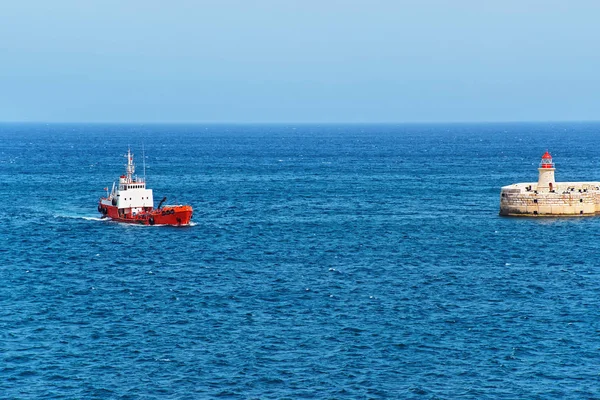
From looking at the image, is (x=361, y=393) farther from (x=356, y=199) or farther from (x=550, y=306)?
(x=356, y=199)

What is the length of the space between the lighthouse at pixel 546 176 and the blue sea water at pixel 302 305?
431 cm

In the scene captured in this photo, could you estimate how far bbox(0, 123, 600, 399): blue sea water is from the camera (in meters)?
52.2

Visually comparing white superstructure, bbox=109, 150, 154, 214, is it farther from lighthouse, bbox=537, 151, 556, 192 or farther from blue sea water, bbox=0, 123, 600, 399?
lighthouse, bbox=537, 151, 556, 192

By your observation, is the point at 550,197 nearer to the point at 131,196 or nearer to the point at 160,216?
the point at 160,216

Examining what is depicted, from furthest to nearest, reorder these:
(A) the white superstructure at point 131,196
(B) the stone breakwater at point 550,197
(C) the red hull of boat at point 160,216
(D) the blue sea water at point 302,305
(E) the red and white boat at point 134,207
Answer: (A) the white superstructure at point 131,196
(E) the red and white boat at point 134,207
(C) the red hull of boat at point 160,216
(B) the stone breakwater at point 550,197
(D) the blue sea water at point 302,305

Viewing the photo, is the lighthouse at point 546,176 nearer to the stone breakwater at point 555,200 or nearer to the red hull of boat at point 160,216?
the stone breakwater at point 555,200

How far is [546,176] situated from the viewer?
365 ft

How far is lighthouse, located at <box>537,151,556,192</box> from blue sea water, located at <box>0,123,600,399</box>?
4.31 meters

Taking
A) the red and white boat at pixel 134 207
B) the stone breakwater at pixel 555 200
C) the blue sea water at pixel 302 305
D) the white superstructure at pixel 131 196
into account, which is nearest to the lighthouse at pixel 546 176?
the stone breakwater at pixel 555 200

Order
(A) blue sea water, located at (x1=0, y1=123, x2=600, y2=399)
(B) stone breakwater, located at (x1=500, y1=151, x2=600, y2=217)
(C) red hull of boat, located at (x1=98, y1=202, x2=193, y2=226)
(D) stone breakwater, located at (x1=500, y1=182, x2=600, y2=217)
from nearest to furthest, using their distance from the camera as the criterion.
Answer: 1. (A) blue sea water, located at (x1=0, y1=123, x2=600, y2=399)
2. (B) stone breakwater, located at (x1=500, y1=151, x2=600, y2=217)
3. (D) stone breakwater, located at (x1=500, y1=182, x2=600, y2=217)
4. (C) red hull of boat, located at (x1=98, y1=202, x2=193, y2=226)

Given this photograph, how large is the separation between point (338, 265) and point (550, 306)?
76.6ft

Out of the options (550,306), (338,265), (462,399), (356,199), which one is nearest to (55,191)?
(356,199)

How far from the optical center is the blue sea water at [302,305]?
52.2m

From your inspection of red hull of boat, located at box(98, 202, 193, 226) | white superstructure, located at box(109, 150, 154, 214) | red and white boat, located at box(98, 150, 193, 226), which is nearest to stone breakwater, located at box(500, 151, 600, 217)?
red hull of boat, located at box(98, 202, 193, 226)
